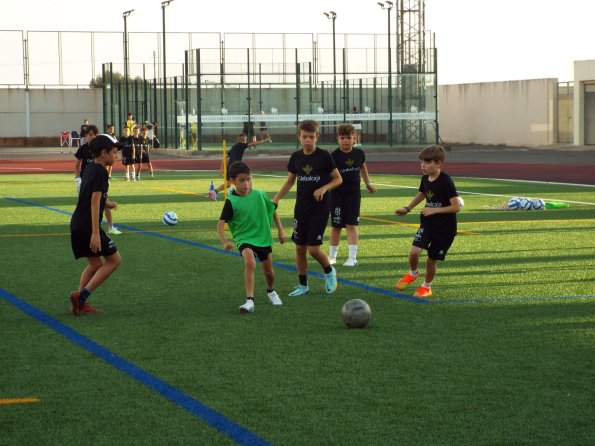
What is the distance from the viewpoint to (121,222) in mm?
19812

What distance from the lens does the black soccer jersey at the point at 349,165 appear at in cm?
1351

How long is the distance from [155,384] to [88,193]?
119 inches

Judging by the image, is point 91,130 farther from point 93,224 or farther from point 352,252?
point 93,224

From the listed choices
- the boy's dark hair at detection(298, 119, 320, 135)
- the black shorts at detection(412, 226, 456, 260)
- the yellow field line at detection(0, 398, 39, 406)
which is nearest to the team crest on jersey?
the boy's dark hair at detection(298, 119, 320, 135)

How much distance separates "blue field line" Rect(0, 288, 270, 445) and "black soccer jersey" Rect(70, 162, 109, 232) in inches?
34.4

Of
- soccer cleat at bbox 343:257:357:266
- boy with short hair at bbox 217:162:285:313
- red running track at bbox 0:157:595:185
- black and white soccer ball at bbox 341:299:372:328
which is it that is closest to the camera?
black and white soccer ball at bbox 341:299:372:328

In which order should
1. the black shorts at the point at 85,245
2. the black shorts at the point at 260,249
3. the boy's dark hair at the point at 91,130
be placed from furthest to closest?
the boy's dark hair at the point at 91,130
the black shorts at the point at 260,249
the black shorts at the point at 85,245

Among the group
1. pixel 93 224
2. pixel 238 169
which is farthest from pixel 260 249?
pixel 93 224

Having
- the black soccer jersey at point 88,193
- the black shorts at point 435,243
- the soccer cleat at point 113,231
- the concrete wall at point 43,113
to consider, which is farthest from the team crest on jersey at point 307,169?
the concrete wall at point 43,113

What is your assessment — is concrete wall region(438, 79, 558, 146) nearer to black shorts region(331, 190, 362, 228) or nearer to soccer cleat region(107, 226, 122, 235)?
soccer cleat region(107, 226, 122, 235)

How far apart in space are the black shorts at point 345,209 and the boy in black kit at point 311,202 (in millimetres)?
2381

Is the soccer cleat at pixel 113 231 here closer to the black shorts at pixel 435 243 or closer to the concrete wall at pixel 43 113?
the black shorts at pixel 435 243

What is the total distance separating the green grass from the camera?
20.6ft

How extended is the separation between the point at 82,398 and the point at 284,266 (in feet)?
22.2
